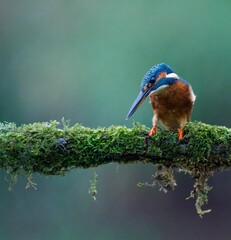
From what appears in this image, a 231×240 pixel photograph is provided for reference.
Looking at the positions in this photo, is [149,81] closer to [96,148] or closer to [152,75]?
[152,75]

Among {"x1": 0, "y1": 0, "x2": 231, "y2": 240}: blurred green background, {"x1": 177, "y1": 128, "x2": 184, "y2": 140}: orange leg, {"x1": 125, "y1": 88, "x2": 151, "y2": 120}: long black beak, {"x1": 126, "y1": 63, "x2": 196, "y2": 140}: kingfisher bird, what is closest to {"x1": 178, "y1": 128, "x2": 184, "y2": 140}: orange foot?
{"x1": 177, "y1": 128, "x2": 184, "y2": 140}: orange leg

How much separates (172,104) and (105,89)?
16.5 ft

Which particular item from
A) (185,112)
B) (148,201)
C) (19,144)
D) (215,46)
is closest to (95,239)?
(148,201)

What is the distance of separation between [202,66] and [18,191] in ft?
12.2

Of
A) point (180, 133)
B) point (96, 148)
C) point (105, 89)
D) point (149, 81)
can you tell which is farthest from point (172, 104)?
point (105, 89)

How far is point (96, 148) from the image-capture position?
2996 mm

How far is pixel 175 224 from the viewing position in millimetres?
10289

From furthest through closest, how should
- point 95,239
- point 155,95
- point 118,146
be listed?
point 95,239 < point 155,95 < point 118,146

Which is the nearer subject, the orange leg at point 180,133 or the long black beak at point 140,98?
the orange leg at point 180,133

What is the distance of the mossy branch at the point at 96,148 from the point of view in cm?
299

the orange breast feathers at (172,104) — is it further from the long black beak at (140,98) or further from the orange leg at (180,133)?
the orange leg at (180,133)

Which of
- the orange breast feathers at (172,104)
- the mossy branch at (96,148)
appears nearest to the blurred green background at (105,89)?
the orange breast feathers at (172,104)

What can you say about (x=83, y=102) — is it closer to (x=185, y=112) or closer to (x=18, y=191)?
(x=18, y=191)

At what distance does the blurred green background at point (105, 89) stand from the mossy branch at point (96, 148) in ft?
16.7
